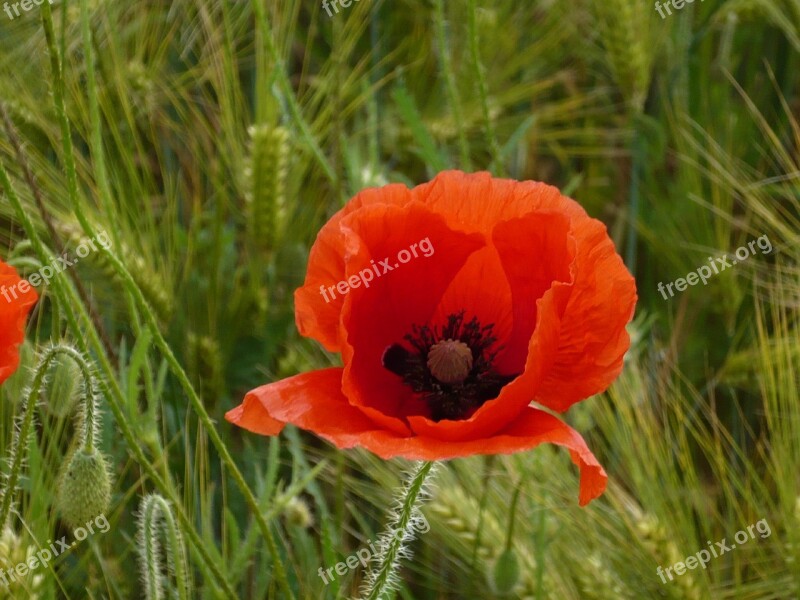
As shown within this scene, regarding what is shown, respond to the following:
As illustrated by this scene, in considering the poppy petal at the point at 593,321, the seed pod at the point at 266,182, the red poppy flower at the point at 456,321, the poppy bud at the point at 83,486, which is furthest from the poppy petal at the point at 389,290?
the seed pod at the point at 266,182

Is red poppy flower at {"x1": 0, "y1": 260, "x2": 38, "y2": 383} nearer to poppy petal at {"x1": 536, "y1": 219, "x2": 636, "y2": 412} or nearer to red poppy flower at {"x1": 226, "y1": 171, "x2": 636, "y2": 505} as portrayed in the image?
red poppy flower at {"x1": 226, "y1": 171, "x2": 636, "y2": 505}

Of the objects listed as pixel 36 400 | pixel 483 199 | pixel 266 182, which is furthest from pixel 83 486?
pixel 266 182

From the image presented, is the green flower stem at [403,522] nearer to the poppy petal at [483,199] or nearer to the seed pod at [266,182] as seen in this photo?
the poppy petal at [483,199]

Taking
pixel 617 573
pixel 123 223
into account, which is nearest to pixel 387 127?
pixel 123 223

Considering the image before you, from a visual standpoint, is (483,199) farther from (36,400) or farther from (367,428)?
(36,400)

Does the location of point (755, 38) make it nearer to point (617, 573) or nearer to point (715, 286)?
point (715, 286)
